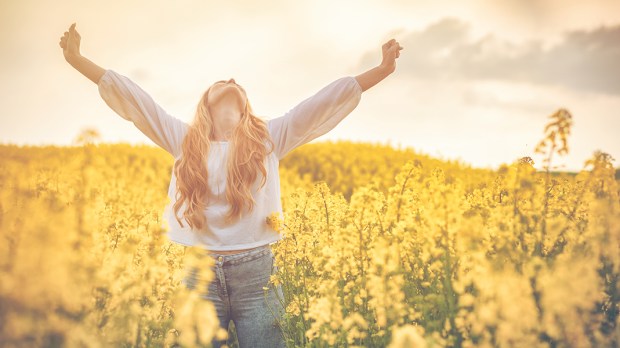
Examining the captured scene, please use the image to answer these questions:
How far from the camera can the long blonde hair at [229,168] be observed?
3217 mm

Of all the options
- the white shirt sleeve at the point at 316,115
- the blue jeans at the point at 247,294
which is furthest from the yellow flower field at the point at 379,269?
the white shirt sleeve at the point at 316,115

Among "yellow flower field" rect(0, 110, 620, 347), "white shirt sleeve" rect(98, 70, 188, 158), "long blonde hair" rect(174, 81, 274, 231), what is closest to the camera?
"yellow flower field" rect(0, 110, 620, 347)

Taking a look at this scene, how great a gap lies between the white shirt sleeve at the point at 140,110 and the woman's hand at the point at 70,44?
0.26 m

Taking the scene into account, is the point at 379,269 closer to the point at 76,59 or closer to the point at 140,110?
the point at 140,110

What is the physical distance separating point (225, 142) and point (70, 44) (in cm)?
117

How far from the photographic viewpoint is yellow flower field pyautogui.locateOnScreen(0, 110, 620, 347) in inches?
73.4

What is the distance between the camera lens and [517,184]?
108 inches

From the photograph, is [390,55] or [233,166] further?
[390,55]

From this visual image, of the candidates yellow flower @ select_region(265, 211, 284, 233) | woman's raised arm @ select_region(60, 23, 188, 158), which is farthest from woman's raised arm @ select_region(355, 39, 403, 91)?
woman's raised arm @ select_region(60, 23, 188, 158)

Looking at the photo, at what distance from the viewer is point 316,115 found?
3443 mm

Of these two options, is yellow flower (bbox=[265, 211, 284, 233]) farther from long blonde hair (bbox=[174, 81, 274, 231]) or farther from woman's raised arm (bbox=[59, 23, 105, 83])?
woman's raised arm (bbox=[59, 23, 105, 83])

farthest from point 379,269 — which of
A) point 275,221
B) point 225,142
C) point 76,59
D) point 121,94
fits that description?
point 76,59

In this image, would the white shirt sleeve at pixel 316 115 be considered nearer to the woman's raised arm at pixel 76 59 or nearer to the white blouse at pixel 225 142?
the white blouse at pixel 225 142

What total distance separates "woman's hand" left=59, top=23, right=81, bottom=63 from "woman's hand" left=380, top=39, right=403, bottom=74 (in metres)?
1.97
